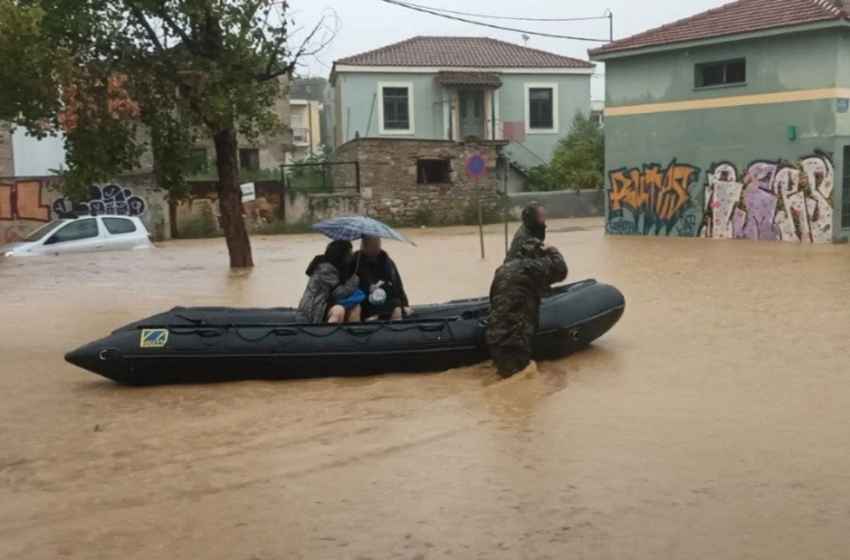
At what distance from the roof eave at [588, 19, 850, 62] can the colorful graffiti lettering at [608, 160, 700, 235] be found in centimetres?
286

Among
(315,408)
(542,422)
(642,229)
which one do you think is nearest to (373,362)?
(315,408)

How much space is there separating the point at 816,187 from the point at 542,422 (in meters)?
17.3

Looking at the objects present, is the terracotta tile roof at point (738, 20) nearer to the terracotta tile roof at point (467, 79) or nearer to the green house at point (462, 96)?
the terracotta tile roof at point (467, 79)

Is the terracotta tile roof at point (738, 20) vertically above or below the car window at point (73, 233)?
above

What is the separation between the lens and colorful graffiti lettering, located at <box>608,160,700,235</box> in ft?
85.9

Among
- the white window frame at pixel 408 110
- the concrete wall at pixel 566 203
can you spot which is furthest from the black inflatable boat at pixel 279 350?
the white window frame at pixel 408 110

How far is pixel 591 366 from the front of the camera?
10.1 metres

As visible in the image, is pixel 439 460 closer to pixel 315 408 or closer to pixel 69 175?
pixel 315 408

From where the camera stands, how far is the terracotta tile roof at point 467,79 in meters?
44.2

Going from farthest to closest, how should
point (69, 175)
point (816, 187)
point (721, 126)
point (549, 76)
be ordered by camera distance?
point (549, 76)
point (721, 126)
point (816, 187)
point (69, 175)

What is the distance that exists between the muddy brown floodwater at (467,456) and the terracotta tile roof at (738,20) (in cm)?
1219

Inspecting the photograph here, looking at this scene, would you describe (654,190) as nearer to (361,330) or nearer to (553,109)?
(361,330)

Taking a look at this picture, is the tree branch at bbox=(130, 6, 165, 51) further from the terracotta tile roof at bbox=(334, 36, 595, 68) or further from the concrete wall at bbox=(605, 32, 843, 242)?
the terracotta tile roof at bbox=(334, 36, 595, 68)

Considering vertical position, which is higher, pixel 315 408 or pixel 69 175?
pixel 69 175
